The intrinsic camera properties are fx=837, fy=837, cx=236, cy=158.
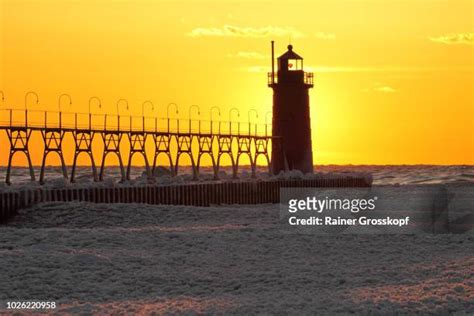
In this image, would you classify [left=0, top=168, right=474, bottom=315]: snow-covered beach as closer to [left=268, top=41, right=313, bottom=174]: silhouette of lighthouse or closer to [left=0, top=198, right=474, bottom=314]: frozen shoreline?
[left=0, top=198, right=474, bottom=314]: frozen shoreline

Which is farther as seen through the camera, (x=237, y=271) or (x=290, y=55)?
(x=290, y=55)

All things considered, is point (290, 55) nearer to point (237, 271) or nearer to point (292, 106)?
point (292, 106)

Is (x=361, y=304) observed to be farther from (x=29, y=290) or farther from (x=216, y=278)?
(x=29, y=290)

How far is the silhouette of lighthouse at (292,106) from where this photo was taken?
47.8 metres

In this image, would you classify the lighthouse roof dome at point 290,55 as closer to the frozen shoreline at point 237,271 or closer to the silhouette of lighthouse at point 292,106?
the silhouette of lighthouse at point 292,106

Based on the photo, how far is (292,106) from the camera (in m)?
47.8

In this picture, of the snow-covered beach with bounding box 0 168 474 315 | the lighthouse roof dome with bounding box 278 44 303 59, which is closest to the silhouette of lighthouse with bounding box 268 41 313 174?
the lighthouse roof dome with bounding box 278 44 303 59

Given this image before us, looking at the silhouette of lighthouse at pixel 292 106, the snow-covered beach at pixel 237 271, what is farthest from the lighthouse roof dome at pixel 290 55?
the snow-covered beach at pixel 237 271

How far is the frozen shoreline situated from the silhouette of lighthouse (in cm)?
2256

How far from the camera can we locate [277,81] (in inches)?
1898

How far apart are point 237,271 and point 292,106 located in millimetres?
30413

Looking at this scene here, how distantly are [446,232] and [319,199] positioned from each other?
32.8ft

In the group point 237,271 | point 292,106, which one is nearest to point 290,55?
point 292,106

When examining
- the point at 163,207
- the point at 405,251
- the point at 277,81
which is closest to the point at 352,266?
the point at 405,251
